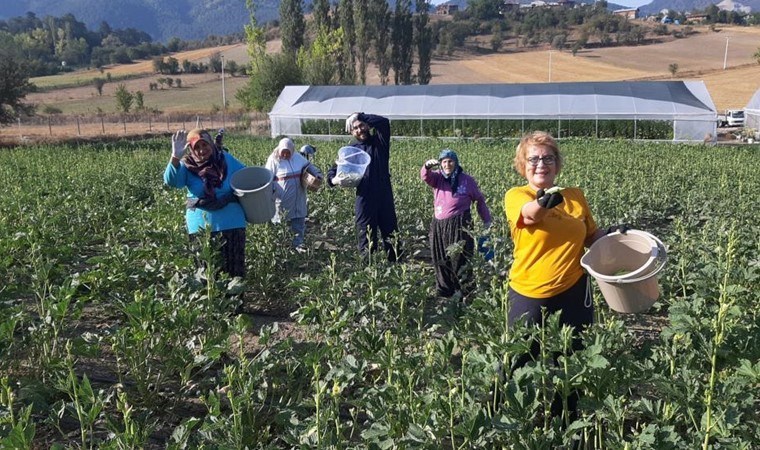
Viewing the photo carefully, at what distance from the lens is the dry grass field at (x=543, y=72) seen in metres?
51.6

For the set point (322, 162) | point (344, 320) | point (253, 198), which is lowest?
point (322, 162)

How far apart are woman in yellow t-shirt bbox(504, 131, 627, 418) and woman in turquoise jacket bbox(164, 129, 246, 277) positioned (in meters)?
2.27

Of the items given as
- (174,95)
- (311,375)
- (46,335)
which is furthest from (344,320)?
(174,95)

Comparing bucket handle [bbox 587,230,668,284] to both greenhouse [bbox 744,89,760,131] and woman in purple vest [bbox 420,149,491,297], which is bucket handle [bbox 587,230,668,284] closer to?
woman in purple vest [bbox 420,149,491,297]

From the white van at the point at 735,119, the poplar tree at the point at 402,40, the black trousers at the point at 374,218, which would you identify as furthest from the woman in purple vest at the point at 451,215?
the poplar tree at the point at 402,40

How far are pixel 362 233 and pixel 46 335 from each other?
9.31ft

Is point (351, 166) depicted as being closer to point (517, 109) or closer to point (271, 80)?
point (517, 109)

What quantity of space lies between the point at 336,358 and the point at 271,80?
33961 millimetres

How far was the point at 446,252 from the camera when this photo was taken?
5004 millimetres

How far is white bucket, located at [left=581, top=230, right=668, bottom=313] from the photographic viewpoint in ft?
9.00

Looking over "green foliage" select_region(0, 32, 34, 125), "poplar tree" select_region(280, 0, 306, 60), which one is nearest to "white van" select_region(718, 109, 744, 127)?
"poplar tree" select_region(280, 0, 306, 60)

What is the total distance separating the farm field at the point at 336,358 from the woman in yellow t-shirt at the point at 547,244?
181 millimetres

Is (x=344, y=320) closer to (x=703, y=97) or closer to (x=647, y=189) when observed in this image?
(x=647, y=189)

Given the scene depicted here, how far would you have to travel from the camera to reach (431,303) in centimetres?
510
